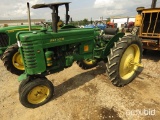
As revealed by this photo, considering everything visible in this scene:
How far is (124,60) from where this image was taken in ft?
14.0

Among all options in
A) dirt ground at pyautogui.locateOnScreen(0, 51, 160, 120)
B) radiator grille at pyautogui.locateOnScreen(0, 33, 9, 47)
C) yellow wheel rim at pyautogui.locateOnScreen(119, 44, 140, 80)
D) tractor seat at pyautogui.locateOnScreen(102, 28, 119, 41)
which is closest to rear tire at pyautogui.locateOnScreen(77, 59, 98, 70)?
dirt ground at pyautogui.locateOnScreen(0, 51, 160, 120)

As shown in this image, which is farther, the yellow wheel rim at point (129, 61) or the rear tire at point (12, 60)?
the rear tire at point (12, 60)

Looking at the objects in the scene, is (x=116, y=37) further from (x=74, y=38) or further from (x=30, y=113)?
(x=30, y=113)

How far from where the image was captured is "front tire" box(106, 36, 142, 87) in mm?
3803

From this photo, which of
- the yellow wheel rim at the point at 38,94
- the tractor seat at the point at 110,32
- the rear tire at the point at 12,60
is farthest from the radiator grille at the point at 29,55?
the tractor seat at the point at 110,32

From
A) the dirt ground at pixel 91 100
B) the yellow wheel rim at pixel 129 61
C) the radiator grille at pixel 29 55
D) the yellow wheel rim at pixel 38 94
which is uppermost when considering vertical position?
the radiator grille at pixel 29 55

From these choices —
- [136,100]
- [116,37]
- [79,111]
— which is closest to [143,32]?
[116,37]

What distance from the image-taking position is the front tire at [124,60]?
12.5ft

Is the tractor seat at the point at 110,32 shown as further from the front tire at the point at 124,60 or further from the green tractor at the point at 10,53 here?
the green tractor at the point at 10,53

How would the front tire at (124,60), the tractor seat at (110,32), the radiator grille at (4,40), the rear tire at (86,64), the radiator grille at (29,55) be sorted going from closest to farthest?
1. the radiator grille at (29,55)
2. the front tire at (124,60)
3. the tractor seat at (110,32)
4. the rear tire at (86,64)
5. the radiator grille at (4,40)

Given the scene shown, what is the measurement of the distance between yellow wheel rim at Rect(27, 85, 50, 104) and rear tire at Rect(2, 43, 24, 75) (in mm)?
2211

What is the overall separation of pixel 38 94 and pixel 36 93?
58 mm

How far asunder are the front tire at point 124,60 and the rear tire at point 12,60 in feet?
10.3

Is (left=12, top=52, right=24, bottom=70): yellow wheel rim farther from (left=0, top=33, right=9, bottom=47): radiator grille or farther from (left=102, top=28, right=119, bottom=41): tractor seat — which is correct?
(left=102, top=28, right=119, bottom=41): tractor seat
